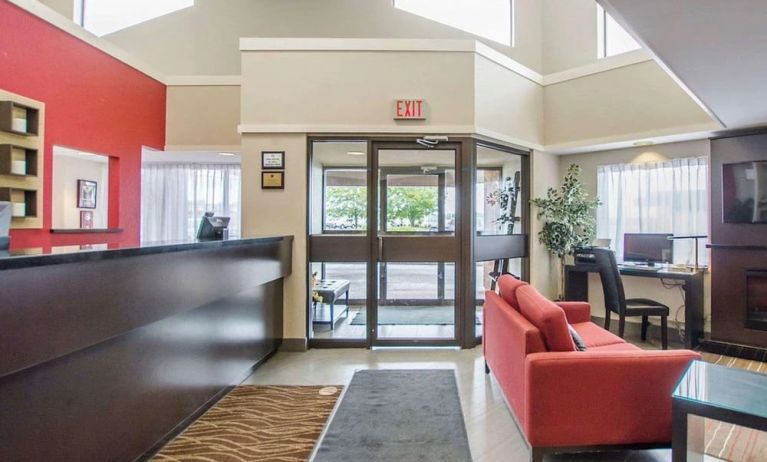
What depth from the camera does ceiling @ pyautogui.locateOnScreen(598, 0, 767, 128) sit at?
5.70 feet

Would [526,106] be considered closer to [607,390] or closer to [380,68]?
[380,68]

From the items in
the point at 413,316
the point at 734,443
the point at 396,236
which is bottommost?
the point at 734,443

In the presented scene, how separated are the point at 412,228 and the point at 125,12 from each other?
17.9 ft

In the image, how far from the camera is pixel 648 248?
4449 millimetres

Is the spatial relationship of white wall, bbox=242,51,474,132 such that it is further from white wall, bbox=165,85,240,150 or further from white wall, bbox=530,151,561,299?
white wall, bbox=530,151,561,299

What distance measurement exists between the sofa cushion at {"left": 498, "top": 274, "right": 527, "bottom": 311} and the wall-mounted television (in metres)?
2.80

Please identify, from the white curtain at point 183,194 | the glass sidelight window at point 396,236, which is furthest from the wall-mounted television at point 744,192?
the white curtain at point 183,194

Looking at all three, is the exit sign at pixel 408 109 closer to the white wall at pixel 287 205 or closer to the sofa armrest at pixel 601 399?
the white wall at pixel 287 205

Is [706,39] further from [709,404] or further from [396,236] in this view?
[396,236]

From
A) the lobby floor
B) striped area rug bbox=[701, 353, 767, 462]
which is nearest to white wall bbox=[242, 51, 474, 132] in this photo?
the lobby floor

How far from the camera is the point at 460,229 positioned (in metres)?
4.00

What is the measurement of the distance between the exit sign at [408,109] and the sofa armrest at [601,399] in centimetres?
278

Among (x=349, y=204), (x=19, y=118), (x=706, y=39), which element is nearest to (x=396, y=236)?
(x=349, y=204)

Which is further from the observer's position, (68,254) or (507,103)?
(507,103)
